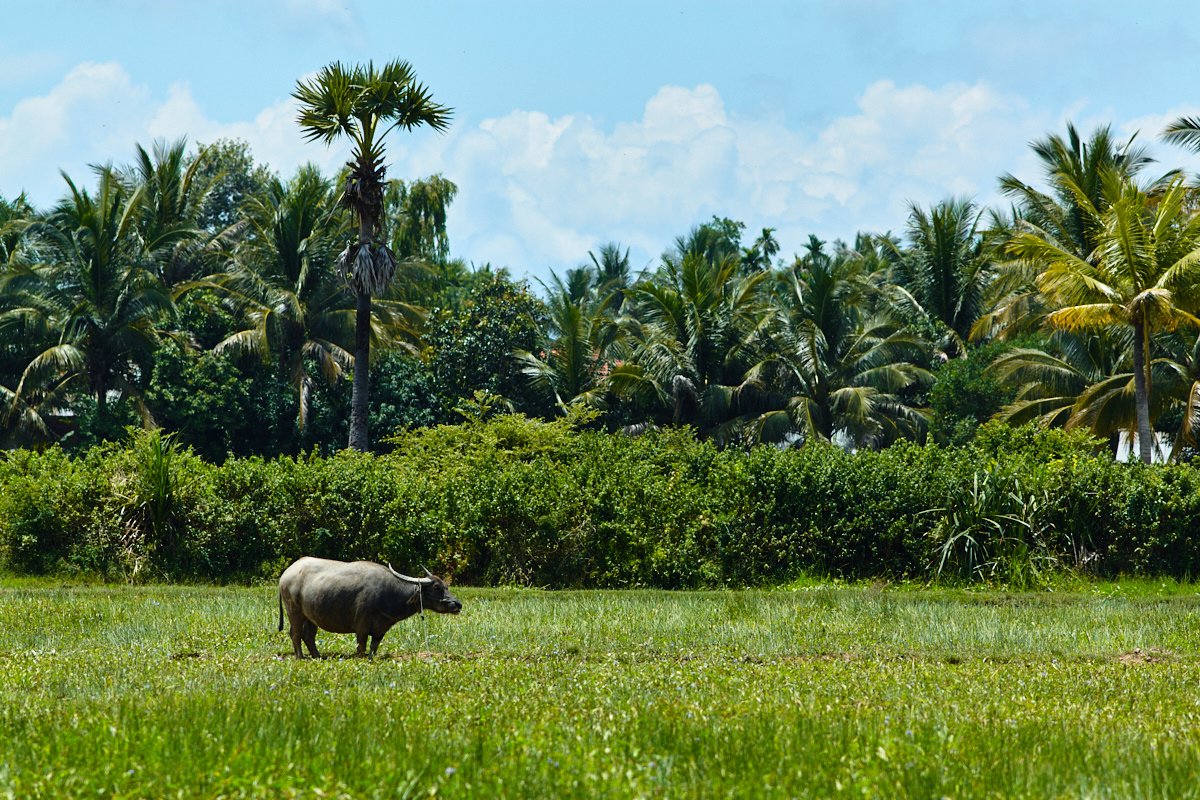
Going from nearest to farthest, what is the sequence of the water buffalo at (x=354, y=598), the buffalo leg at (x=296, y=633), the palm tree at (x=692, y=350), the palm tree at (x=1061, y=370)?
the water buffalo at (x=354, y=598) → the buffalo leg at (x=296, y=633) → the palm tree at (x=1061, y=370) → the palm tree at (x=692, y=350)

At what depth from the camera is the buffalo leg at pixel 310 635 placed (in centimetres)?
1116

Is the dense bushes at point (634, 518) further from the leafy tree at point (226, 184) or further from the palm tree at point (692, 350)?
the leafy tree at point (226, 184)

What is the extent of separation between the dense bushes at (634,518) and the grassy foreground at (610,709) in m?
6.09

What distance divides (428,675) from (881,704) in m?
3.42

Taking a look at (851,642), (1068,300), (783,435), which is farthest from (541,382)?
(851,642)

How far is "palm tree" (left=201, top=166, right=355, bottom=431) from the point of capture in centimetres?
3975

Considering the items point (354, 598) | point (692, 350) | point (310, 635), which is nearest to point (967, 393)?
point (692, 350)

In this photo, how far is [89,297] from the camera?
37.8 metres

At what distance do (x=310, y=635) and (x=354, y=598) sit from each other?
2.49 ft

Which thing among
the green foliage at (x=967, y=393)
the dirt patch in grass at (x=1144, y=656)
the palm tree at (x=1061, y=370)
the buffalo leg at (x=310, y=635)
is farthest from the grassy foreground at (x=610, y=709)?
the green foliage at (x=967, y=393)

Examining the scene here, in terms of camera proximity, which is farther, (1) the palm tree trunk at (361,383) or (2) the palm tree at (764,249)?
(2) the palm tree at (764,249)

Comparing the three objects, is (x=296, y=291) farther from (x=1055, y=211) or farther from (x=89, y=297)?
(x=1055, y=211)

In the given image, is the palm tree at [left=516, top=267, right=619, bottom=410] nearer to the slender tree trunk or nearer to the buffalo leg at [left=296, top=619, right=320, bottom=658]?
the slender tree trunk

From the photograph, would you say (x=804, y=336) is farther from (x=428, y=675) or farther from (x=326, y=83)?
(x=428, y=675)
